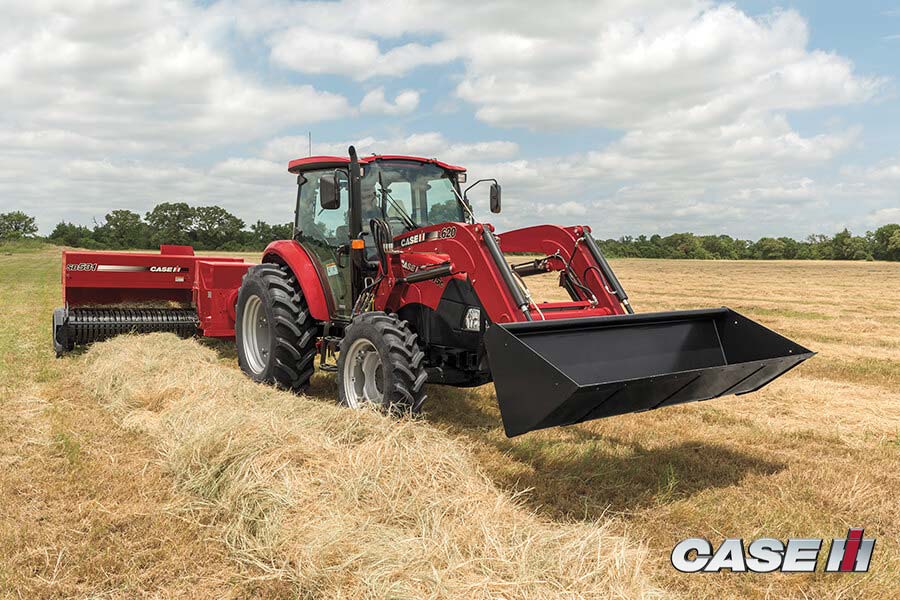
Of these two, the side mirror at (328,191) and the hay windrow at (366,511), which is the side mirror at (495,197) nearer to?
the side mirror at (328,191)

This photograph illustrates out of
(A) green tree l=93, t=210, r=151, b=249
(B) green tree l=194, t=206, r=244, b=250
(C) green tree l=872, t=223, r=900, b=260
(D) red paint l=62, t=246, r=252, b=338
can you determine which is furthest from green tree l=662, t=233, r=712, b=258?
(D) red paint l=62, t=246, r=252, b=338

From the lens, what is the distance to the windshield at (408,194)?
19.8 feet

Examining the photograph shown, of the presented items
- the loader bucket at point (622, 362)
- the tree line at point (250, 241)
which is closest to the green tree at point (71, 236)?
the tree line at point (250, 241)

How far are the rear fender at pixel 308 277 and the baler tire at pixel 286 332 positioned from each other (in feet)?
0.45

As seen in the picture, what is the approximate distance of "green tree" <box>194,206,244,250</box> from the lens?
51.6 metres

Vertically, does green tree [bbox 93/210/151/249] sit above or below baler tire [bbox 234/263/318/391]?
above

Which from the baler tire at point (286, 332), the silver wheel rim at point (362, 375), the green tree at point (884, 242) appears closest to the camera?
the silver wheel rim at point (362, 375)

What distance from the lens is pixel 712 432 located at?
5.53m

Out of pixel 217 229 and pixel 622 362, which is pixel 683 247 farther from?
pixel 622 362

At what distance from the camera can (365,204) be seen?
6012mm

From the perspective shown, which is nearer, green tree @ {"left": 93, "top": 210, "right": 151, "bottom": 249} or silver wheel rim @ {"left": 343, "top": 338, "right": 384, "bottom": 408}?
silver wheel rim @ {"left": 343, "top": 338, "right": 384, "bottom": 408}

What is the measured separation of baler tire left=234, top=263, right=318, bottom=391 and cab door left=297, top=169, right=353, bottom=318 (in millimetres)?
359

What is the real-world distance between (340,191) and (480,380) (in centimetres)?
205

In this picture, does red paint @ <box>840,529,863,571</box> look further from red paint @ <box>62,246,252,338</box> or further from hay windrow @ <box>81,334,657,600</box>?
red paint @ <box>62,246,252,338</box>
